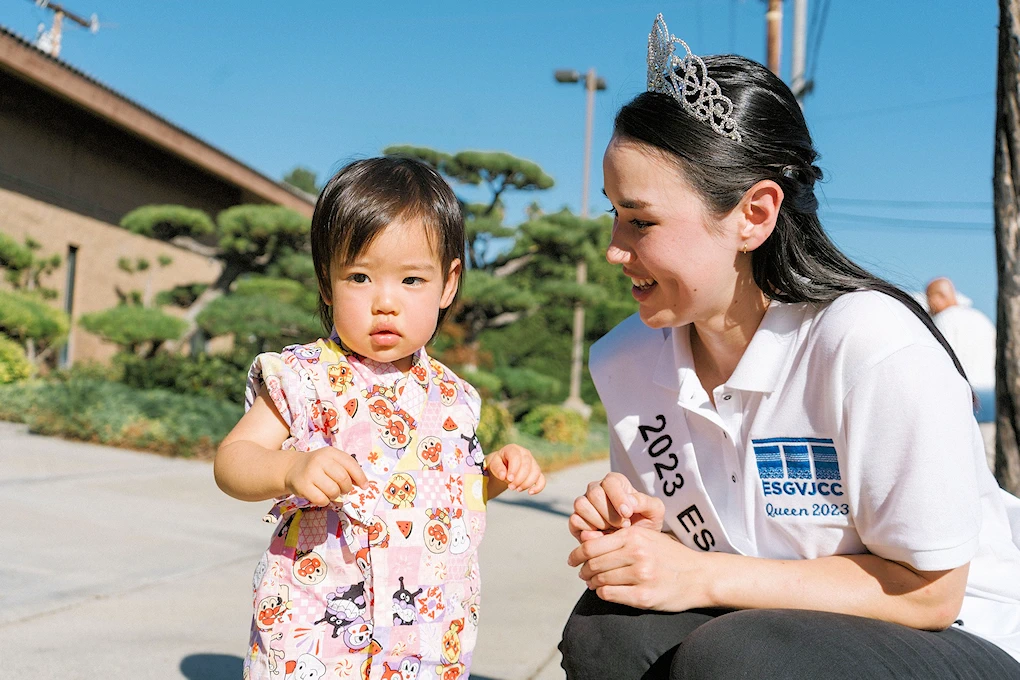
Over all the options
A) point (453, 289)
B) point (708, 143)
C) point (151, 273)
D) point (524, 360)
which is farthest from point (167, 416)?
point (524, 360)

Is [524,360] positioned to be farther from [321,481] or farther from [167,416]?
[321,481]

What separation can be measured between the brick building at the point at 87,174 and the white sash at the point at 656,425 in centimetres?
828

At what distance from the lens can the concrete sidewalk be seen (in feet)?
8.43

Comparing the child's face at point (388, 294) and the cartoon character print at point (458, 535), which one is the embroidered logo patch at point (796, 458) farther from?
the child's face at point (388, 294)

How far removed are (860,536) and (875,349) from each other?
1.17 feet

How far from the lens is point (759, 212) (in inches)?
68.8

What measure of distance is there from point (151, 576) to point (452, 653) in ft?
7.00

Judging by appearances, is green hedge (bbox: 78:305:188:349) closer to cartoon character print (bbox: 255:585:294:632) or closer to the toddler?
the toddler

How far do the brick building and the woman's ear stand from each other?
8.58 m

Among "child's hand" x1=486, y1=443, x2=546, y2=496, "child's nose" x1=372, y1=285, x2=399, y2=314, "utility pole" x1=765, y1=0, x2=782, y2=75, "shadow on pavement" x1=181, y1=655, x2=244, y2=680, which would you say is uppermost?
"utility pole" x1=765, y1=0, x2=782, y2=75

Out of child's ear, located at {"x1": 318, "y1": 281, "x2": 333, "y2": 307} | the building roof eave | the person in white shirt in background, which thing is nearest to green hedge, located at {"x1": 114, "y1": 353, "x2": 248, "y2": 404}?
the building roof eave

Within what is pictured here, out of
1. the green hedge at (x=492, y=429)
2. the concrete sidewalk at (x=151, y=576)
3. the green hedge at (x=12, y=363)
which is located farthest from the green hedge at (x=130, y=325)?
the green hedge at (x=492, y=429)

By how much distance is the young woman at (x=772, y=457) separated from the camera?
1508 mm

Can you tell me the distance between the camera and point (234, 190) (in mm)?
13273
